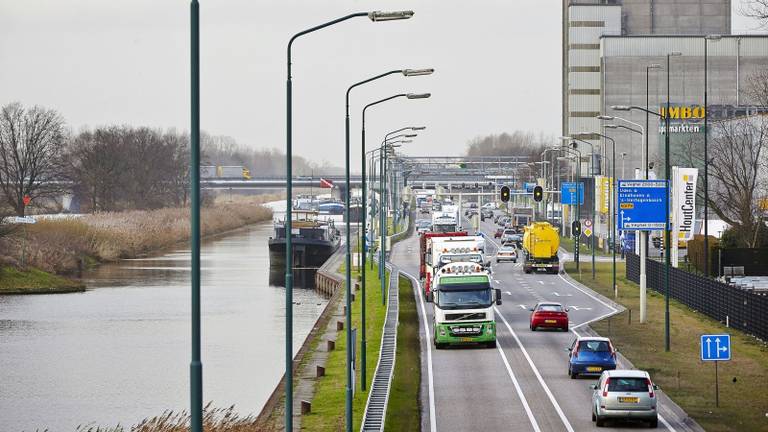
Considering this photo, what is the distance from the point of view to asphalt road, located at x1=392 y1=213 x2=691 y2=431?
35.8 metres

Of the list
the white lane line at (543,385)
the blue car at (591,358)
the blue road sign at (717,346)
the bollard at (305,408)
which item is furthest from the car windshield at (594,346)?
the bollard at (305,408)

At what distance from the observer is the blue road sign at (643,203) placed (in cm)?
6125

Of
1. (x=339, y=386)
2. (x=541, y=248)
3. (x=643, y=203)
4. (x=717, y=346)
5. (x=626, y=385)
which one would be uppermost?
(x=643, y=203)

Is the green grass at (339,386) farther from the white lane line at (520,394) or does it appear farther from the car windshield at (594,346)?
the car windshield at (594,346)

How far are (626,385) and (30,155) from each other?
12029 centimetres

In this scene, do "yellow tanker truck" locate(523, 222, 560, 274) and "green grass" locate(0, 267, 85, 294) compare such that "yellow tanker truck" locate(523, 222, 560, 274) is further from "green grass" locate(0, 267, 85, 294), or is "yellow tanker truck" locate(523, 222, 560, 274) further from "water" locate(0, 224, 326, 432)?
"green grass" locate(0, 267, 85, 294)

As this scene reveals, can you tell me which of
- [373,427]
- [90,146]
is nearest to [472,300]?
[373,427]

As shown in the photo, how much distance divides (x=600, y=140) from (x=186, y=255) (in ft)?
193

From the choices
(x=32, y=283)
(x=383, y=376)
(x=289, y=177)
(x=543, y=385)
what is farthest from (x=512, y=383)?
(x=32, y=283)

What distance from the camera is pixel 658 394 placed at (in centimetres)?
4003

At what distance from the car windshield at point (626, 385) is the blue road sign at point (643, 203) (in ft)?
90.8

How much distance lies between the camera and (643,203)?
61438 mm

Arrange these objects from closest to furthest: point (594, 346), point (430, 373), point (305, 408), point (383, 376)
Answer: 1. point (305, 408)
2. point (383, 376)
3. point (594, 346)
4. point (430, 373)

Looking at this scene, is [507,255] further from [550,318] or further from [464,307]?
[464,307]
